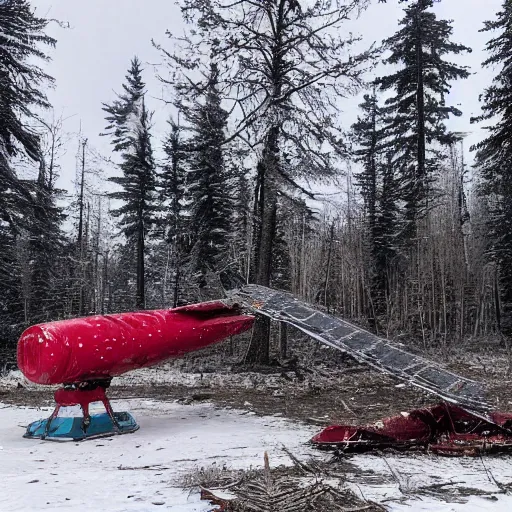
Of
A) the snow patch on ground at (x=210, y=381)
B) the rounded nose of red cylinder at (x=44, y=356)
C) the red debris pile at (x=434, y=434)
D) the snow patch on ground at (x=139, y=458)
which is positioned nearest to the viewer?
the snow patch on ground at (x=139, y=458)

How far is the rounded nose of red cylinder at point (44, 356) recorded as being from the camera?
19.7 feet

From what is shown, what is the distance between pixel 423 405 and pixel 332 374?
413cm

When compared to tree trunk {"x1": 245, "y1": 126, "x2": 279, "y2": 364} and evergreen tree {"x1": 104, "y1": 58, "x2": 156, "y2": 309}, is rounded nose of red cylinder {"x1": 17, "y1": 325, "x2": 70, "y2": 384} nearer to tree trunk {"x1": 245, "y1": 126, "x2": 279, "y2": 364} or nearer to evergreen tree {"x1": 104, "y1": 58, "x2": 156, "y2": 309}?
tree trunk {"x1": 245, "y1": 126, "x2": 279, "y2": 364}

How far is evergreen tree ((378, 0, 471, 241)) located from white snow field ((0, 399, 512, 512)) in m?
18.8

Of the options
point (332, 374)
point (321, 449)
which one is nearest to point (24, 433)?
point (321, 449)

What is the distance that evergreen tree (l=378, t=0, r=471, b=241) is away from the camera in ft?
75.0

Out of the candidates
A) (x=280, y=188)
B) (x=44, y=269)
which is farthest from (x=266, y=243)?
(x=44, y=269)

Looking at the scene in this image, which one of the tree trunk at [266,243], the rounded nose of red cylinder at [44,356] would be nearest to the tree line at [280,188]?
the tree trunk at [266,243]

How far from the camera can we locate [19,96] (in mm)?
16203

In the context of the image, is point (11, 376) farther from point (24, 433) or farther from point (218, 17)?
point (218, 17)

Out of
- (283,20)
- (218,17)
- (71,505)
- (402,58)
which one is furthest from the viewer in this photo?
(402,58)

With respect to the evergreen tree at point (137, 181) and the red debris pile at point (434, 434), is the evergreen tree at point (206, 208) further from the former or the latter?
the red debris pile at point (434, 434)

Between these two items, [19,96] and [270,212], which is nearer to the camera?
[270,212]

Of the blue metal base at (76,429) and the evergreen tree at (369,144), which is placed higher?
the evergreen tree at (369,144)
